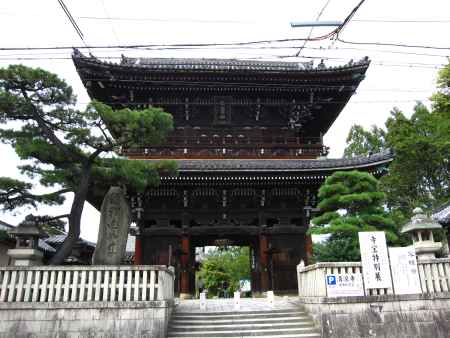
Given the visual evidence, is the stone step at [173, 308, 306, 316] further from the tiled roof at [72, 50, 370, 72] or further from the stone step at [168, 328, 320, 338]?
the tiled roof at [72, 50, 370, 72]

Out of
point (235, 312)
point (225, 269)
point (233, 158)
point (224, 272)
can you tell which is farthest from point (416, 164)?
point (225, 269)

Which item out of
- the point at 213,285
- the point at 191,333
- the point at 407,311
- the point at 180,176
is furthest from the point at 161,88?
the point at 213,285

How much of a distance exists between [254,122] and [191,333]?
1237cm

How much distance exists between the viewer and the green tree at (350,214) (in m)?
11.6

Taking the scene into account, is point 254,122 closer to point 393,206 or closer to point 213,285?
point 393,206

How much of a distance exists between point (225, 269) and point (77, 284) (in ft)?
110

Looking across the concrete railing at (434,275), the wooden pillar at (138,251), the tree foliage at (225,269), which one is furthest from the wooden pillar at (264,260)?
the tree foliage at (225,269)

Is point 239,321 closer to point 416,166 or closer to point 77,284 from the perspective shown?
point 77,284

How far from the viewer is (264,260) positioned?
667 inches

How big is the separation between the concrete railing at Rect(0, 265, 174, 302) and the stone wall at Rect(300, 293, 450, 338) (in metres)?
4.78

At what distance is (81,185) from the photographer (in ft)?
34.8

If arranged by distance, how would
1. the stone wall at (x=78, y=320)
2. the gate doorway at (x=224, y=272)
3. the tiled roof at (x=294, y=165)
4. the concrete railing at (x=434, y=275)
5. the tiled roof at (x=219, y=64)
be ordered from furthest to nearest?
1. the gate doorway at (x=224, y=272)
2. the tiled roof at (x=219, y=64)
3. the tiled roof at (x=294, y=165)
4. the concrete railing at (x=434, y=275)
5. the stone wall at (x=78, y=320)

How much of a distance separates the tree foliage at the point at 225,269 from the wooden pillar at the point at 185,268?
65.1ft

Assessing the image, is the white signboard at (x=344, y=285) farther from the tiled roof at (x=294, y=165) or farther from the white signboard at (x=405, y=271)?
the tiled roof at (x=294, y=165)
